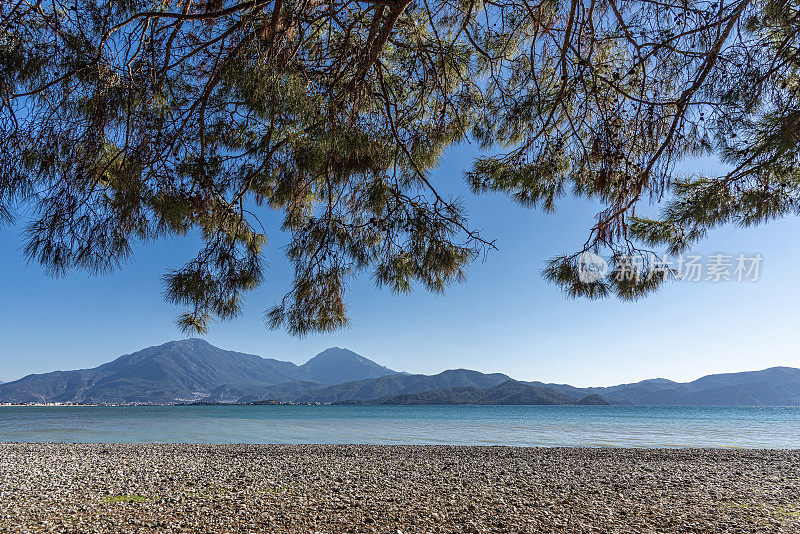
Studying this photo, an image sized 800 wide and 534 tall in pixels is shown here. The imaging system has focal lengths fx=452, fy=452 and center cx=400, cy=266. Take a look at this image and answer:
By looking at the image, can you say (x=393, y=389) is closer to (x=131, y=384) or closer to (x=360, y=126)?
(x=131, y=384)

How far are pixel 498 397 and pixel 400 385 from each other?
4012 centimetres

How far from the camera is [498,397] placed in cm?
7975

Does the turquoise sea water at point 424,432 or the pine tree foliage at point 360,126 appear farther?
the turquoise sea water at point 424,432

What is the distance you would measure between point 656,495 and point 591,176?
366 cm

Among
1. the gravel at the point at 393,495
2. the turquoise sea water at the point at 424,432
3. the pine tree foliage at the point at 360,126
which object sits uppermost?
the pine tree foliage at the point at 360,126

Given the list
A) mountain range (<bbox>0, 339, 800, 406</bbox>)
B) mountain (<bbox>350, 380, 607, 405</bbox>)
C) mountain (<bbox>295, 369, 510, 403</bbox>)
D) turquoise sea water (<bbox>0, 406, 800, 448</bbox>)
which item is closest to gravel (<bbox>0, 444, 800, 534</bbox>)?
turquoise sea water (<bbox>0, 406, 800, 448</bbox>)

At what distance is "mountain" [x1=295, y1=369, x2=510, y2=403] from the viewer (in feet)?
348

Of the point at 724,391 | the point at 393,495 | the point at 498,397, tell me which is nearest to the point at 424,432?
the point at 393,495

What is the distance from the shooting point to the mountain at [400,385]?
106188 millimetres

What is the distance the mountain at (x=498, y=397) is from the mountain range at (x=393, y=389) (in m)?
0.17

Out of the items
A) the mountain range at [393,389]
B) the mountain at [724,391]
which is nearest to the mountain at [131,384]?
the mountain range at [393,389]

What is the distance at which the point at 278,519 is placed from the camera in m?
3.51

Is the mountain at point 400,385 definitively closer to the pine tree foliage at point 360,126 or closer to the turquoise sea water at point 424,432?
the turquoise sea water at point 424,432

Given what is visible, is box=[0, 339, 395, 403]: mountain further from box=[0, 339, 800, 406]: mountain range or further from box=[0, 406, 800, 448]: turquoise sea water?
box=[0, 406, 800, 448]: turquoise sea water
